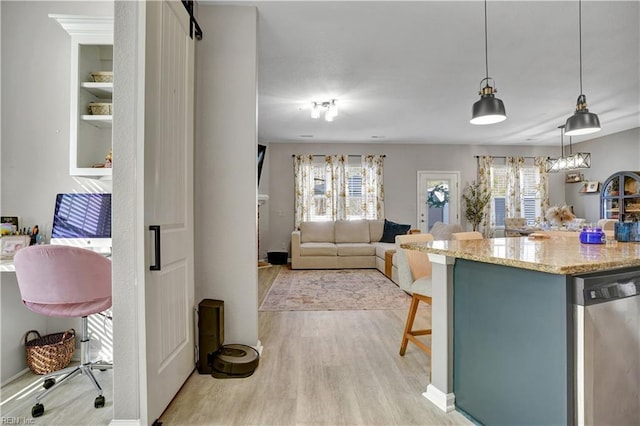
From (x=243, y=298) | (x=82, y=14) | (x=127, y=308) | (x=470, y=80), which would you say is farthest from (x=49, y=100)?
(x=470, y=80)

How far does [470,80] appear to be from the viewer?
12.2 feet

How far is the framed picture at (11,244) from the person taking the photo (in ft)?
6.50

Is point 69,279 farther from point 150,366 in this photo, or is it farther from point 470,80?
point 470,80

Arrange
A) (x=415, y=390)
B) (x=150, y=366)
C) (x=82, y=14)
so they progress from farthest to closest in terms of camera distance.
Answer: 1. (x=82, y=14)
2. (x=415, y=390)
3. (x=150, y=366)

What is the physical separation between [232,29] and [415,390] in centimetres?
282

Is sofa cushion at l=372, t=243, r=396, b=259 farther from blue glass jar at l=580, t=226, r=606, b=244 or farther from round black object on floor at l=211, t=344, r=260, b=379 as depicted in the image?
round black object on floor at l=211, t=344, r=260, b=379

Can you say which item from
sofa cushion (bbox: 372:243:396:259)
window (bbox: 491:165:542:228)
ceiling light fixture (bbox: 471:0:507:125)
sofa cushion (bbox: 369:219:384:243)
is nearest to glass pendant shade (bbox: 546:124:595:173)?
window (bbox: 491:165:542:228)

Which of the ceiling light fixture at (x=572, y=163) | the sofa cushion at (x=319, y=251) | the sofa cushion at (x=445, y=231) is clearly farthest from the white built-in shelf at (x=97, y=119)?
the ceiling light fixture at (x=572, y=163)

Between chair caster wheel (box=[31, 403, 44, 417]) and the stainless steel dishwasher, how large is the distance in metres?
2.56

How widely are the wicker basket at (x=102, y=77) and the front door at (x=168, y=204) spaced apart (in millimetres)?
571

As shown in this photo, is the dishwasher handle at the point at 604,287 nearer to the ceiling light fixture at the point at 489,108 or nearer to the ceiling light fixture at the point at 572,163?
the ceiling light fixture at the point at 489,108

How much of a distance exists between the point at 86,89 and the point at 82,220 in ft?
2.97

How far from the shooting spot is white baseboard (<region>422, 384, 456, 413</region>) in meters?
1.70

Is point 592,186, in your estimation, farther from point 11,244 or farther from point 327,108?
point 11,244
